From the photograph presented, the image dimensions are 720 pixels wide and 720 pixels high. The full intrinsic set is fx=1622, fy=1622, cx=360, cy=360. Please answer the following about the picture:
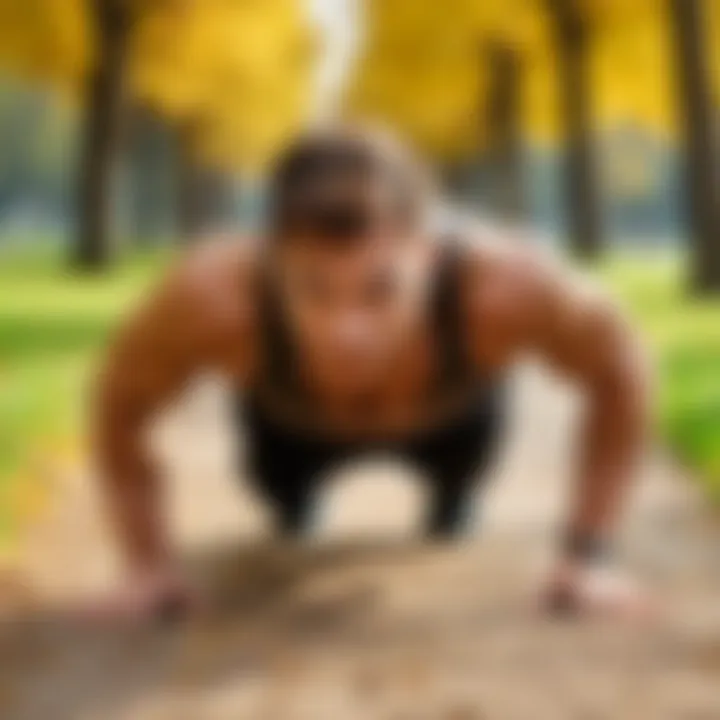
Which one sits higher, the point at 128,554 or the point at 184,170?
the point at 184,170

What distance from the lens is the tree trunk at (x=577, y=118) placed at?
0.74 metres

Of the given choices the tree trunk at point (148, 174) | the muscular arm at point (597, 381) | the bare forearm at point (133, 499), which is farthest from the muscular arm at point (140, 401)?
the tree trunk at point (148, 174)

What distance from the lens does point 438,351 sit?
0.49 metres

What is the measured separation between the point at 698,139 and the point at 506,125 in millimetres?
95

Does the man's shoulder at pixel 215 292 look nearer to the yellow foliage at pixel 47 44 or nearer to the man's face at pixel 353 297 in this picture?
the man's face at pixel 353 297

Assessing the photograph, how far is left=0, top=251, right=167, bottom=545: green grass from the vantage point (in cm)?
60

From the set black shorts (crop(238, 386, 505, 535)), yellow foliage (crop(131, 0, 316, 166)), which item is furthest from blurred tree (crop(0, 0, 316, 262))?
black shorts (crop(238, 386, 505, 535))

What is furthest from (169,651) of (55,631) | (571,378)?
(571,378)

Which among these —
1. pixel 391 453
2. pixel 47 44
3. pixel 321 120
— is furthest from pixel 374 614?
pixel 47 44

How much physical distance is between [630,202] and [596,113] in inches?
1.9

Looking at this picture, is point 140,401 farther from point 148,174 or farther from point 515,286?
point 148,174

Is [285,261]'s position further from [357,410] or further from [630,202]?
[630,202]

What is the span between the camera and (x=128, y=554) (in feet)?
1.65

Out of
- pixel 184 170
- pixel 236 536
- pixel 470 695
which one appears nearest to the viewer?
pixel 470 695
